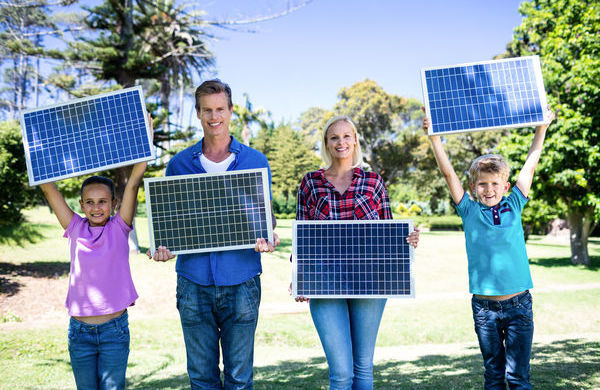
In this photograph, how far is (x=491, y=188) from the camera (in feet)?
13.3

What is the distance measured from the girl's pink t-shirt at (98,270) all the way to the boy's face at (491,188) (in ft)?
10.1

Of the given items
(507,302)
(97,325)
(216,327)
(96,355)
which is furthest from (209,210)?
(507,302)

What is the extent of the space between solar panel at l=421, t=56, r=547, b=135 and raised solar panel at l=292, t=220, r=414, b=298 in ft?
3.18

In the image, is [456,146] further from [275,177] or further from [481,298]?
[481,298]

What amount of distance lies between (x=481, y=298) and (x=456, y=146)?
32.8 metres

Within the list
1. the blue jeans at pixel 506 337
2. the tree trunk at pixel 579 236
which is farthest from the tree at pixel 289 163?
the blue jeans at pixel 506 337

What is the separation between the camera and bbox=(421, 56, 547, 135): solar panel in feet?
13.3

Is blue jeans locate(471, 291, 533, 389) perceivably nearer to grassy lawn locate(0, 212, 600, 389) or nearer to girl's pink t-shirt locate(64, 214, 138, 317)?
grassy lawn locate(0, 212, 600, 389)

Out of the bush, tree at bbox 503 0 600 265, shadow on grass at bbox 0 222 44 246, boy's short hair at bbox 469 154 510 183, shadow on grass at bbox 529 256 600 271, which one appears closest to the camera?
boy's short hair at bbox 469 154 510 183

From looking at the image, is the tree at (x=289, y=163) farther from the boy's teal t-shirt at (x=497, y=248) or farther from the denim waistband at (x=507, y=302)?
the denim waistband at (x=507, y=302)

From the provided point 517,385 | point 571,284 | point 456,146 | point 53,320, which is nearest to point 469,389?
point 517,385

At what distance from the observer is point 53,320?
38.4 feet

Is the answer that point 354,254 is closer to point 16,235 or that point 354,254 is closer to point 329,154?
point 329,154

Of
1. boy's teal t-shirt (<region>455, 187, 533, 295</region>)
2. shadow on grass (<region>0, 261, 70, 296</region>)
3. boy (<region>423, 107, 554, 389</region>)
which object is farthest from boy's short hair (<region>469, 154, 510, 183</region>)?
shadow on grass (<region>0, 261, 70, 296</region>)
